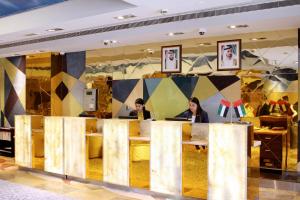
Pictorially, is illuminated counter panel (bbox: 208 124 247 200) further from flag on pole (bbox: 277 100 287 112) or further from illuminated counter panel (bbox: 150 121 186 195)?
flag on pole (bbox: 277 100 287 112)

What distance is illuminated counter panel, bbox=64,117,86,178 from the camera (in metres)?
6.45

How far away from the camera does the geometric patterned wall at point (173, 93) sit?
6.70 m

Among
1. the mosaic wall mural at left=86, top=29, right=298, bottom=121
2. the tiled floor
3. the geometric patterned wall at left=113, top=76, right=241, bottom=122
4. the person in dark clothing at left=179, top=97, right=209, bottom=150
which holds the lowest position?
the tiled floor

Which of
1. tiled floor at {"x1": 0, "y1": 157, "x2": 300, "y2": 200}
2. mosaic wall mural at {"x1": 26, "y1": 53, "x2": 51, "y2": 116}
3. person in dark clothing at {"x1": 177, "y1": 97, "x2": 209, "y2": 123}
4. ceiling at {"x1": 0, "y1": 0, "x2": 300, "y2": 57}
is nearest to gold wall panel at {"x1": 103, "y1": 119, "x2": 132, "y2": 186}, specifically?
tiled floor at {"x1": 0, "y1": 157, "x2": 300, "y2": 200}

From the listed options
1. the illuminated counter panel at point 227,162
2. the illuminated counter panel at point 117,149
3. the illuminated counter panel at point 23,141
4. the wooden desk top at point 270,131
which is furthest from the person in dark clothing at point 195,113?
the illuminated counter panel at point 23,141

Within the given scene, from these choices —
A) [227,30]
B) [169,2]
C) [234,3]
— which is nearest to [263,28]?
[227,30]

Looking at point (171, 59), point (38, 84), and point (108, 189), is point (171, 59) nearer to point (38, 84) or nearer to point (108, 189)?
point (108, 189)

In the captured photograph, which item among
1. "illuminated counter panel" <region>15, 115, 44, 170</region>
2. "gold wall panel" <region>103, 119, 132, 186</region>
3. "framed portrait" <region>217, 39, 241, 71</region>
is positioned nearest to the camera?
"gold wall panel" <region>103, 119, 132, 186</region>

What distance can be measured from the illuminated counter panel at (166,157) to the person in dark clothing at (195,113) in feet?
5.14

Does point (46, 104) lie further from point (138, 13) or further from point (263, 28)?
point (263, 28)

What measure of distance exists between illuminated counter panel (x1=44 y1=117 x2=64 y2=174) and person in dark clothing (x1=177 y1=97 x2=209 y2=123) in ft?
8.42

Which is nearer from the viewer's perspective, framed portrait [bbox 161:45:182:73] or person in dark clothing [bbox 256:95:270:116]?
person in dark clothing [bbox 256:95:270:116]

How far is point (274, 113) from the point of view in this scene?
6176 mm

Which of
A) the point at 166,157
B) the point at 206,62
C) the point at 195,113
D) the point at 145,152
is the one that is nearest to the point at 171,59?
the point at 206,62
